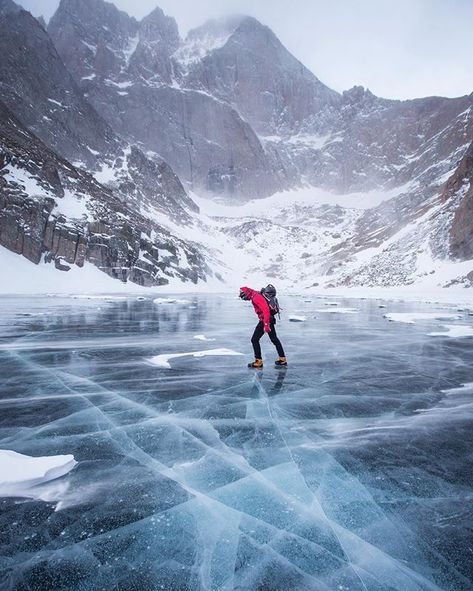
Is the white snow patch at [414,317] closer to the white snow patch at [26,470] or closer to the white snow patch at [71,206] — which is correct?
the white snow patch at [26,470]

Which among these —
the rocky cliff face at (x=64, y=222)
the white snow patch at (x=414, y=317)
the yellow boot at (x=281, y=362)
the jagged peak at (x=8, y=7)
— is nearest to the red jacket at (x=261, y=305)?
the yellow boot at (x=281, y=362)

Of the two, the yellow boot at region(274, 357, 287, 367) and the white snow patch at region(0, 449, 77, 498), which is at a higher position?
the yellow boot at region(274, 357, 287, 367)

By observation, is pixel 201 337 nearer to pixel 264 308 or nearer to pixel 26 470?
pixel 264 308

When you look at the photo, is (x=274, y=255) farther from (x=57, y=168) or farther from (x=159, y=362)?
(x=159, y=362)

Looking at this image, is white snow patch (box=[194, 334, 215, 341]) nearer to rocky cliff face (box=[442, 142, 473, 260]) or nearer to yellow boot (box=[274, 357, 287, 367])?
yellow boot (box=[274, 357, 287, 367])

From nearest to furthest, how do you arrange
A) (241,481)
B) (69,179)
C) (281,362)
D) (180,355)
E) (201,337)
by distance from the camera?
1. (241,481)
2. (281,362)
3. (180,355)
4. (201,337)
5. (69,179)

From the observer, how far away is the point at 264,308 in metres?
7.55

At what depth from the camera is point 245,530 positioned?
2.49 m

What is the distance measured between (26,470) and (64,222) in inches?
1997

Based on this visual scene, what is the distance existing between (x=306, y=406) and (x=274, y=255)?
127398 mm

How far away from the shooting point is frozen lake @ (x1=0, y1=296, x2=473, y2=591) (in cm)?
214

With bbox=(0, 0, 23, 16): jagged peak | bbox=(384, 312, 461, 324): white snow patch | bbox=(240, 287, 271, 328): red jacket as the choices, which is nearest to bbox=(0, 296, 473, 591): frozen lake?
bbox=(240, 287, 271, 328): red jacket

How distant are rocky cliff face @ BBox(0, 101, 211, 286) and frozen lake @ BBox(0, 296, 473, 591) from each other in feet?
138

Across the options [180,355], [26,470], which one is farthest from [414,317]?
[26,470]
